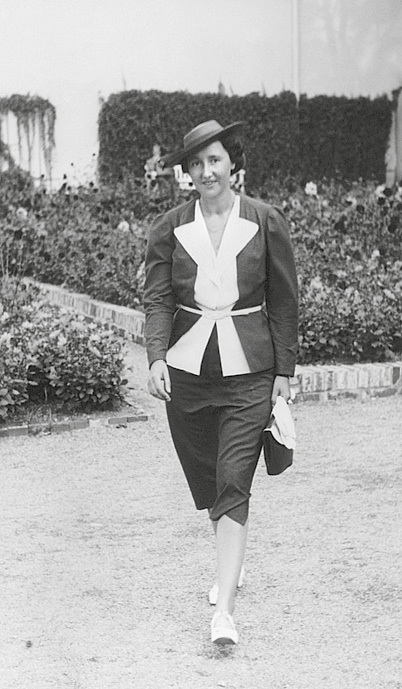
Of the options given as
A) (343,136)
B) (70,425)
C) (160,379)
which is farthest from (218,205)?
(343,136)

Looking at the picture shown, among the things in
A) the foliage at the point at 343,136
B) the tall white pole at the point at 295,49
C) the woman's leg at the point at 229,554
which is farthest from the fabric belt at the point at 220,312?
the foliage at the point at 343,136

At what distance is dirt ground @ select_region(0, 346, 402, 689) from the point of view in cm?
340

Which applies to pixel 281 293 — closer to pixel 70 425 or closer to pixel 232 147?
pixel 232 147

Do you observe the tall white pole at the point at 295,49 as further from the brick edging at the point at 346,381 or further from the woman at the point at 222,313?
the woman at the point at 222,313

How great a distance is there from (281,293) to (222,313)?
0.62 feet

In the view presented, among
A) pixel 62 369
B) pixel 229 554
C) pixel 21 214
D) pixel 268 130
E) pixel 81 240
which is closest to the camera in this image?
pixel 229 554

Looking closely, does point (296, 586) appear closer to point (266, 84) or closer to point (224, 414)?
point (224, 414)

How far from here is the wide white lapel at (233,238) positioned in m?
3.71

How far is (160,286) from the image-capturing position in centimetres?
381

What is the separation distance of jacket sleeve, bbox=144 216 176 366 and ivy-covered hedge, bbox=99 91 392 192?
39.7 ft

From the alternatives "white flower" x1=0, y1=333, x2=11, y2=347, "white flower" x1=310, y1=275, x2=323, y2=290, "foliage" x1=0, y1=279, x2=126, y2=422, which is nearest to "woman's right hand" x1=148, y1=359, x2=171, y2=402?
"foliage" x1=0, y1=279, x2=126, y2=422

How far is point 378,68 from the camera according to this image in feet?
61.9

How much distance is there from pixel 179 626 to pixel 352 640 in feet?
1.71

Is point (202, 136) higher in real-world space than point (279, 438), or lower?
higher
